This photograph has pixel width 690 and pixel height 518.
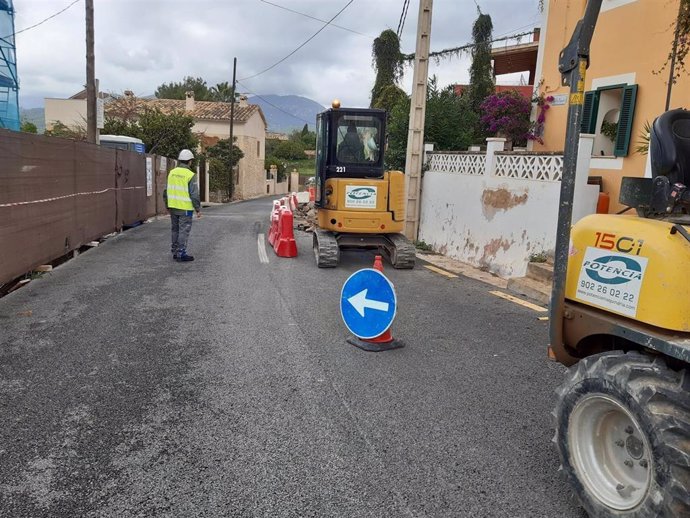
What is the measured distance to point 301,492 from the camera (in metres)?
3.00

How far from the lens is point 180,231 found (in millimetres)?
10188

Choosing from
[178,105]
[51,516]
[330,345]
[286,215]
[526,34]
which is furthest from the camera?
[178,105]

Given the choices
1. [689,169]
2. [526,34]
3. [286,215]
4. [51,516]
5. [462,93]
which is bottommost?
[51,516]

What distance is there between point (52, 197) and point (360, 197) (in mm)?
5131

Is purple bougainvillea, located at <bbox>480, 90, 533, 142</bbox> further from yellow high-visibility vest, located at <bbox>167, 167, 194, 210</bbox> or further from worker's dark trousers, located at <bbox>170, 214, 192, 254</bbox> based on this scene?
worker's dark trousers, located at <bbox>170, 214, 192, 254</bbox>

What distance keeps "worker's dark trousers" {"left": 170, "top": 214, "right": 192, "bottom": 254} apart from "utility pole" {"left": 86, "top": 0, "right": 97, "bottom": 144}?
768 cm

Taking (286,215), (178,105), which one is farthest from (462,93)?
(178,105)

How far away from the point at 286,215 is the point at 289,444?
7758 mm

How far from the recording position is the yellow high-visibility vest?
1009 cm

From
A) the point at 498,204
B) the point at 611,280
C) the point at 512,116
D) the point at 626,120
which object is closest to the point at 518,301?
the point at 498,204

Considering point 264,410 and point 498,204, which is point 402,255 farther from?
point 264,410

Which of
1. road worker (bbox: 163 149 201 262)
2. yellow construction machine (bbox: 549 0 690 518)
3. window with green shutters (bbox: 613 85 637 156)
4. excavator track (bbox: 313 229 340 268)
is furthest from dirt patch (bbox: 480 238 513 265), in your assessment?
yellow construction machine (bbox: 549 0 690 518)

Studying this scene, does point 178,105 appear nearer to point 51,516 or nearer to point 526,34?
point 526,34

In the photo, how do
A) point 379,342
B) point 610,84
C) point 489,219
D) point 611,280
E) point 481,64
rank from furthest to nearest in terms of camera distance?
point 481,64 → point 610,84 → point 489,219 → point 379,342 → point 611,280
